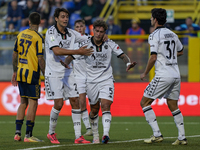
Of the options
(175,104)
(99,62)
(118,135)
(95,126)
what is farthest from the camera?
(118,135)

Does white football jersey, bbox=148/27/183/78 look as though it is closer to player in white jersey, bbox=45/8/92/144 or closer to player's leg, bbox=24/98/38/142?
player in white jersey, bbox=45/8/92/144

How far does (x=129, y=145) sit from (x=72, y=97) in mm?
1382

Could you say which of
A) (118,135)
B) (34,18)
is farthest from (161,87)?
(34,18)

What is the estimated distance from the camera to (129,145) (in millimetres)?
7250

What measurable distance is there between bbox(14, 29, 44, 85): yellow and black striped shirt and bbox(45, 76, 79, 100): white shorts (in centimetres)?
39

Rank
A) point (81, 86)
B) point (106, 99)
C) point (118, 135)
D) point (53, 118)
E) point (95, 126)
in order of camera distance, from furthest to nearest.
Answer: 1. point (81, 86)
2. point (118, 135)
3. point (53, 118)
4. point (95, 126)
5. point (106, 99)

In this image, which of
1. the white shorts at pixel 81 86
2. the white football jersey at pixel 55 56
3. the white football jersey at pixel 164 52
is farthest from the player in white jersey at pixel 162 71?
the white shorts at pixel 81 86

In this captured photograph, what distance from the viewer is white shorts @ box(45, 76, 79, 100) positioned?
7766 mm

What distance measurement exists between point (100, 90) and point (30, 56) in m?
1.47

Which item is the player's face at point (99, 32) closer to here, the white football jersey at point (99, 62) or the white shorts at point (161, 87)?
the white football jersey at point (99, 62)

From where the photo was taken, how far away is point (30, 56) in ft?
26.3

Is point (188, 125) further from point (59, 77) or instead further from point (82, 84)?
point (59, 77)

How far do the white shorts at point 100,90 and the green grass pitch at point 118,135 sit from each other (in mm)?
819

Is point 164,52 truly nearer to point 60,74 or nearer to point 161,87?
point 161,87
